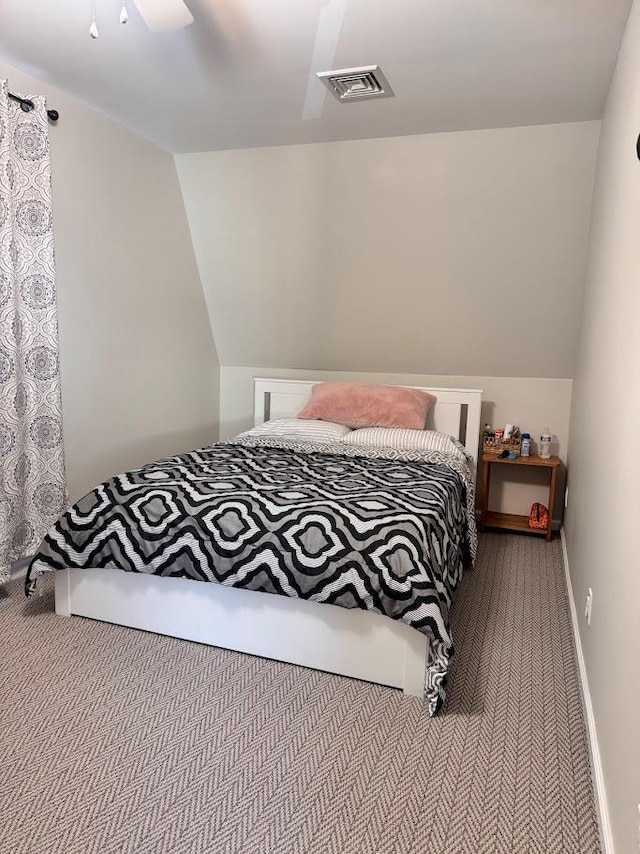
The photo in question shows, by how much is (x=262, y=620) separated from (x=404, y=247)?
7.77 feet

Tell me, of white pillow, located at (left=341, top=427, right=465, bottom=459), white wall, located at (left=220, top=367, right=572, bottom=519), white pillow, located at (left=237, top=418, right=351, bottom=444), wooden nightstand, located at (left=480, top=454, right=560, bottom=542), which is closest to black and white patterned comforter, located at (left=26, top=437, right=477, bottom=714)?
white pillow, located at (left=341, top=427, right=465, bottom=459)

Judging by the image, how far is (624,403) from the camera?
1.59 metres

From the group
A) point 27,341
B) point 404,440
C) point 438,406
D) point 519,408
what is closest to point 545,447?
point 519,408

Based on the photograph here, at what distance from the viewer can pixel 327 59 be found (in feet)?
7.88

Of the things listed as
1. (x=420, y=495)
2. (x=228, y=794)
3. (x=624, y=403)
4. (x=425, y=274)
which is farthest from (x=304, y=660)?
(x=425, y=274)

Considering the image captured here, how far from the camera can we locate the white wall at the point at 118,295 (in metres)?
3.08

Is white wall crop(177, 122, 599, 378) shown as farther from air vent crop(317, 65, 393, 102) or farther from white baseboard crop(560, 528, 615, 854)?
white baseboard crop(560, 528, 615, 854)

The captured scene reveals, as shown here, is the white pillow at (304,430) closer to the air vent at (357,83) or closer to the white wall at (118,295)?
the white wall at (118,295)

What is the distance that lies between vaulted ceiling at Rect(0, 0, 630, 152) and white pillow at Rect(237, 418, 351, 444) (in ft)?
5.44

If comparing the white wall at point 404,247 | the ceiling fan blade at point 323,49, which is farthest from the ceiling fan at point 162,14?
the white wall at point 404,247

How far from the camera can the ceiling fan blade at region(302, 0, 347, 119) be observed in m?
2.07

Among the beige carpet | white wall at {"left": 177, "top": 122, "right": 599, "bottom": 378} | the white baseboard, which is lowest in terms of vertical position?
the beige carpet

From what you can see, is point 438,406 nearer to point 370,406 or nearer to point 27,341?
point 370,406

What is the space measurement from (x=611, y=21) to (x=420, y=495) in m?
1.84
